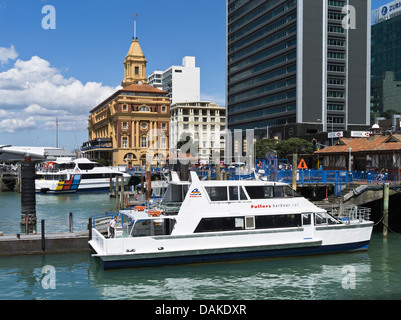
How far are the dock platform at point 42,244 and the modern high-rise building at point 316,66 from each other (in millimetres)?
78369

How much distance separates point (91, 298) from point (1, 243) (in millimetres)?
8570

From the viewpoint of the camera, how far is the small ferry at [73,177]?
67750mm

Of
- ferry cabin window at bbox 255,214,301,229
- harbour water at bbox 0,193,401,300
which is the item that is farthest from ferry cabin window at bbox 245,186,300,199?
harbour water at bbox 0,193,401,300

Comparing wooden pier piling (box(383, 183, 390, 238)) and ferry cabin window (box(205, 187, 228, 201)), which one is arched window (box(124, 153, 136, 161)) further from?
ferry cabin window (box(205, 187, 228, 201))

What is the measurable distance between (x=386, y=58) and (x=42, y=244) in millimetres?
152760

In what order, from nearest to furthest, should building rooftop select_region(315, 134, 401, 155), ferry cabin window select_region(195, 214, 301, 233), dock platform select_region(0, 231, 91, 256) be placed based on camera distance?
1. ferry cabin window select_region(195, 214, 301, 233)
2. dock platform select_region(0, 231, 91, 256)
3. building rooftop select_region(315, 134, 401, 155)

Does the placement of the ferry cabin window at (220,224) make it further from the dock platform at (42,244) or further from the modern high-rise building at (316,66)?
the modern high-rise building at (316,66)

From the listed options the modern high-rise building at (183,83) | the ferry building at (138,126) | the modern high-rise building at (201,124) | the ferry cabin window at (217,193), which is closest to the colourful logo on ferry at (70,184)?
the ferry building at (138,126)

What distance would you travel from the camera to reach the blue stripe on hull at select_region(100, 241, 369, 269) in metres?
21.6

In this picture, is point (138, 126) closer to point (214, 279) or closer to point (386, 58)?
point (214, 279)

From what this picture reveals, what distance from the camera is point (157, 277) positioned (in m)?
20.8

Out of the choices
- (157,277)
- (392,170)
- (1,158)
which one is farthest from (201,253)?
(1,158)

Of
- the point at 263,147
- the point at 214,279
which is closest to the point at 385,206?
the point at 214,279
